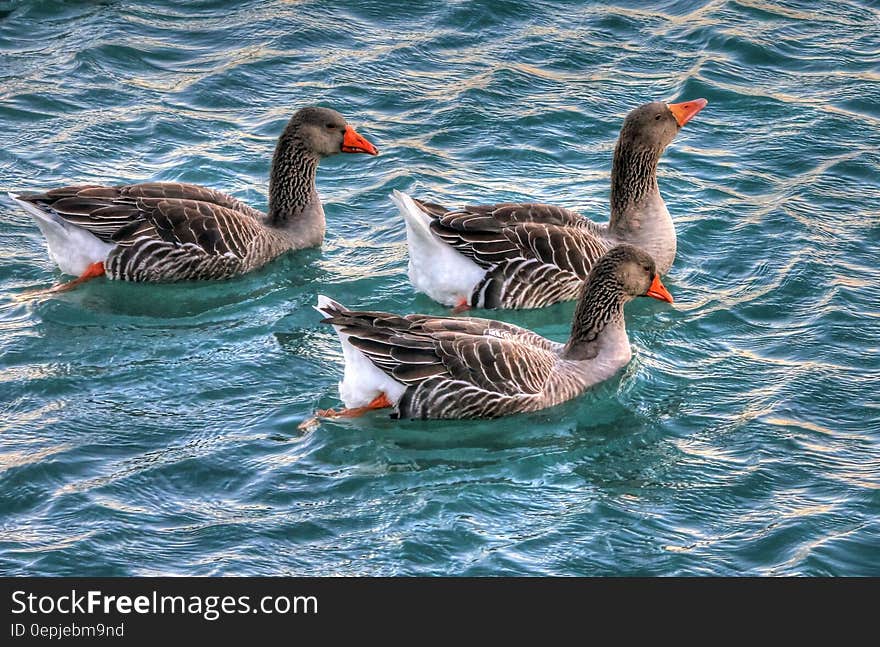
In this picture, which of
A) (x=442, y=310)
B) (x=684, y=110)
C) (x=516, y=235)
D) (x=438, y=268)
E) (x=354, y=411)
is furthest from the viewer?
(x=684, y=110)

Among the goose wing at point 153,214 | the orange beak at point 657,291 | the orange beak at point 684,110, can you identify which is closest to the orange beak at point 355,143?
the goose wing at point 153,214

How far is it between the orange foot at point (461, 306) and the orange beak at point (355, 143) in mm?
2052

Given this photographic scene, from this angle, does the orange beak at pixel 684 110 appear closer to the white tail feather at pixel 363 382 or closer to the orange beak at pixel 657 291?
the orange beak at pixel 657 291

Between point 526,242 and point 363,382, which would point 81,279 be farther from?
point 526,242

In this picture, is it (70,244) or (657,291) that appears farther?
(70,244)

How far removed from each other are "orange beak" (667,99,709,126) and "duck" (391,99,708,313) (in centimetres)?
24

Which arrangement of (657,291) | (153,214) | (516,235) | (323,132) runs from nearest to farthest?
(657,291)
(516,235)
(153,214)
(323,132)

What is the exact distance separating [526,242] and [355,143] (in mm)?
2332

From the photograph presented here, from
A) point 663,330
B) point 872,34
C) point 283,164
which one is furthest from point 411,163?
point 872,34

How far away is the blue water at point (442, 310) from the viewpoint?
29.2ft

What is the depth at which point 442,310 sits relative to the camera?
1230cm

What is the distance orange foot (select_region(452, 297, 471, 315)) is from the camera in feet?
40.2

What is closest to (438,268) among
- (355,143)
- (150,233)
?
(355,143)

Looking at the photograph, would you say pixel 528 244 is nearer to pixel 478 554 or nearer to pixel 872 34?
pixel 478 554
